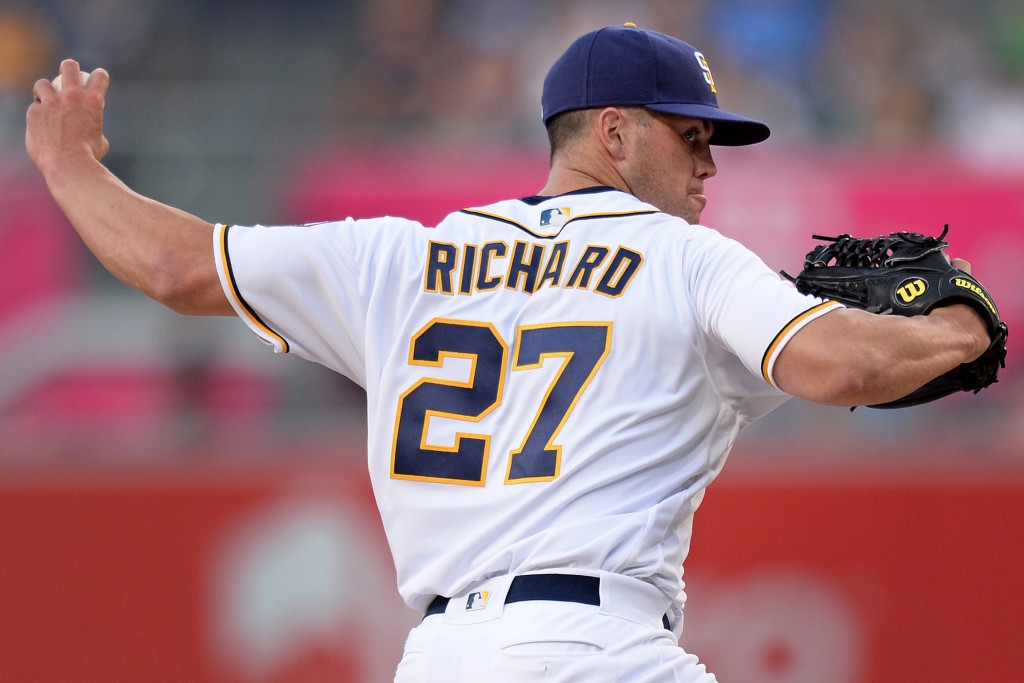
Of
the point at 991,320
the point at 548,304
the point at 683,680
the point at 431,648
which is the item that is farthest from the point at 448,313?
the point at 991,320

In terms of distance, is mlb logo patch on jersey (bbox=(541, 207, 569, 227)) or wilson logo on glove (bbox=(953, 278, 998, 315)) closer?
wilson logo on glove (bbox=(953, 278, 998, 315))

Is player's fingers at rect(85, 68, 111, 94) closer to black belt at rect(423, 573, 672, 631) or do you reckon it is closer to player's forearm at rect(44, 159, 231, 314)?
player's forearm at rect(44, 159, 231, 314)

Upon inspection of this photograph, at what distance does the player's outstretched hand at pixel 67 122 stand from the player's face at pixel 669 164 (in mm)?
1193

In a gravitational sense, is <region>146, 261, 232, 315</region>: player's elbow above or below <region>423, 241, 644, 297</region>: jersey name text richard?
below

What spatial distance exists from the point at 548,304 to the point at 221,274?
678mm

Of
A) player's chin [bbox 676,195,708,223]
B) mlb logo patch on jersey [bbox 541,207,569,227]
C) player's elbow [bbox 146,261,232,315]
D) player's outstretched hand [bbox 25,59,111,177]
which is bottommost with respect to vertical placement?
player's elbow [bbox 146,261,232,315]

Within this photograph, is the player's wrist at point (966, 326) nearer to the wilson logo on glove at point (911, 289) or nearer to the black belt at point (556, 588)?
the wilson logo on glove at point (911, 289)

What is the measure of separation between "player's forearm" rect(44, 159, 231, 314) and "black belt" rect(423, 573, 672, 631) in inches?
33.7

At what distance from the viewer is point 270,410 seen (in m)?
7.00

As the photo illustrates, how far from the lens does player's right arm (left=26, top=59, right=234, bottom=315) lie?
2.85 metres

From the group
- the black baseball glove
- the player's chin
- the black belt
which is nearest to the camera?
the black belt

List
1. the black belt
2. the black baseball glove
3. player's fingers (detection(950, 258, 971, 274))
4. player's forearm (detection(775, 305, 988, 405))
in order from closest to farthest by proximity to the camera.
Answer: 1. player's forearm (detection(775, 305, 988, 405))
2. the black belt
3. the black baseball glove
4. player's fingers (detection(950, 258, 971, 274))

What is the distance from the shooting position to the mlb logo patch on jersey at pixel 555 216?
3.00m

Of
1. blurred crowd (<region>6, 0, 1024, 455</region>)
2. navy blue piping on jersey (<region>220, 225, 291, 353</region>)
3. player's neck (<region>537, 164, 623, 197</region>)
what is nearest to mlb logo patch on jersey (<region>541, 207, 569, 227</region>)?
player's neck (<region>537, 164, 623, 197</region>)
